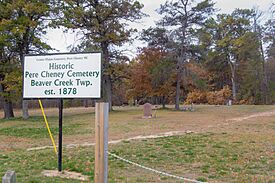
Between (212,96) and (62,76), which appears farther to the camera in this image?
(212,96)

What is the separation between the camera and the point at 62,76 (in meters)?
5.77

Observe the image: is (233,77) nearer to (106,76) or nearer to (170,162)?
(106,76)

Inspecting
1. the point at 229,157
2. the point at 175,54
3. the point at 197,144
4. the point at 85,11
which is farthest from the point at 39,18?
the point at 229,157

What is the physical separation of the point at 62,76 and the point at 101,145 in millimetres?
2287

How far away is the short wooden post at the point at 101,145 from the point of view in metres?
3.70

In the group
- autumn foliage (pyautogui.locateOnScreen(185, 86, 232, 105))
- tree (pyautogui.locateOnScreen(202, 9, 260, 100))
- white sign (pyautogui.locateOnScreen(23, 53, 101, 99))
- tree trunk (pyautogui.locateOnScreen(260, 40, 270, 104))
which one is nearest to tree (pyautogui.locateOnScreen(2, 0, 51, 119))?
white sign (pyautogui.locateOnScreen(23, 53, 101, 99))

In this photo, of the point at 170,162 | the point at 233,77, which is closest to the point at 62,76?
the point at 170,162

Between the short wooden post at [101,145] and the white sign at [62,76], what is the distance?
1.56 m

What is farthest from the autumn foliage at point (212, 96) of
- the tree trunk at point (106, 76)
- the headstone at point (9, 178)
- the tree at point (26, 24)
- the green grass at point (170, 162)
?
the headstone at point (9, 178)

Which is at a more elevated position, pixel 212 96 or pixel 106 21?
pixel 106 21

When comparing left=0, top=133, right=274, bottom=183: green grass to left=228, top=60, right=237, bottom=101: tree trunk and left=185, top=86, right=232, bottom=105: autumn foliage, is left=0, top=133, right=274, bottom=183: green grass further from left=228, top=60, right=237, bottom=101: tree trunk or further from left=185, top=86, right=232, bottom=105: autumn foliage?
left=228, top=60, right=237, bottom=101: tree trunk

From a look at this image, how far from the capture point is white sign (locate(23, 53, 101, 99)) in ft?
18.3

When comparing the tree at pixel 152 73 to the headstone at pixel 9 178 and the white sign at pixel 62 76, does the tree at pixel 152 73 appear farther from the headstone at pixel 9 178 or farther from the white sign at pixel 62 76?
the headstone at pixel 9 178

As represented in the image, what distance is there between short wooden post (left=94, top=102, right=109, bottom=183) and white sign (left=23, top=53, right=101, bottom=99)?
1.56 m
